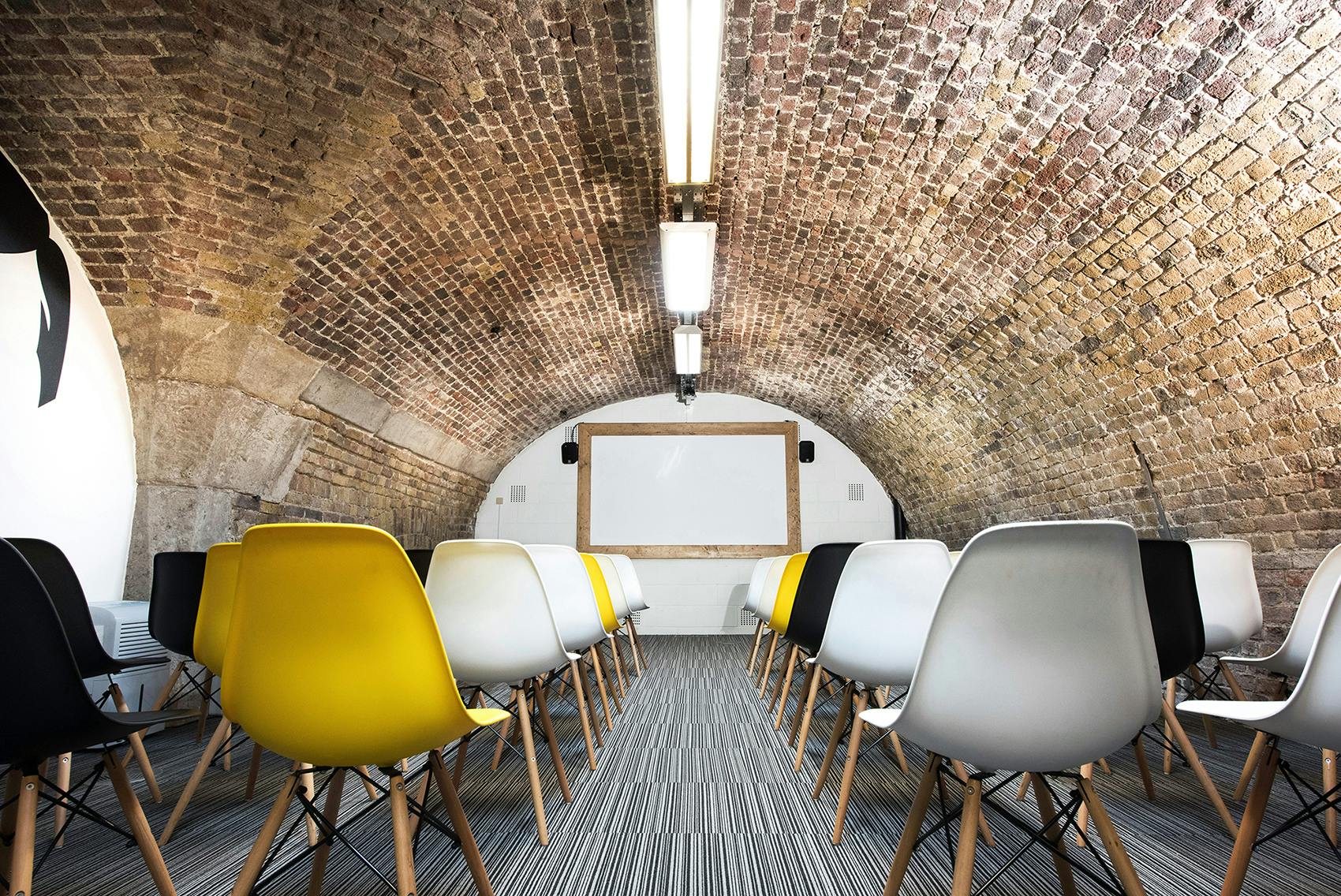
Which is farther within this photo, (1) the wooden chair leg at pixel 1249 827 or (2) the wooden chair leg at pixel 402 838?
(1) the wooden chair leg at pixel 1249 827

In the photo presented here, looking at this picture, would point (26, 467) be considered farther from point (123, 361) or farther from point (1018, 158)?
point (1018, 158)

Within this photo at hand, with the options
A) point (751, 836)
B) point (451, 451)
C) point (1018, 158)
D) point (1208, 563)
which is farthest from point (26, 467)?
point (1208, 563)

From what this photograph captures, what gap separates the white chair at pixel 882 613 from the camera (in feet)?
8.02

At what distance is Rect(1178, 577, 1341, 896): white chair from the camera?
1591 millimetres

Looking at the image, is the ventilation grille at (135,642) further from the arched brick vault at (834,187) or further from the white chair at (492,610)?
the white chair at (492,610)

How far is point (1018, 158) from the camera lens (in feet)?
13.4

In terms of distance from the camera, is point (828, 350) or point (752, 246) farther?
point (828, 350)

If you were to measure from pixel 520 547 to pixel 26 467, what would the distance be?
3.28 meters

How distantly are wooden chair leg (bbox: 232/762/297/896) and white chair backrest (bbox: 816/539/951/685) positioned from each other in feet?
5.45

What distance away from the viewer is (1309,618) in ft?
9.36

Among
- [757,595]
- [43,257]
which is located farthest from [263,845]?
[757,595]

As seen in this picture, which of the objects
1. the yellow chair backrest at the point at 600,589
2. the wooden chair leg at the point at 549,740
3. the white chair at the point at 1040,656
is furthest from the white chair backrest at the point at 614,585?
the white chair at the point at 1040,656

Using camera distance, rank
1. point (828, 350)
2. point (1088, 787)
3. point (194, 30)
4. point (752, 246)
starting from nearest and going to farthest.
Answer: point (1088, 787) → point (194, 30) → point (752, 246) → point (828, 350)

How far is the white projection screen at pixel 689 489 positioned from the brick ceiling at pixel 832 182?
13.8ft
